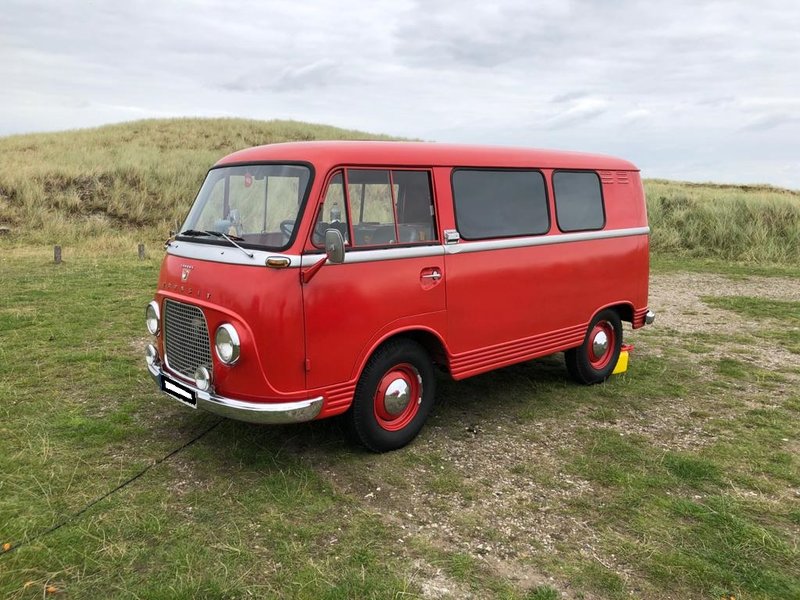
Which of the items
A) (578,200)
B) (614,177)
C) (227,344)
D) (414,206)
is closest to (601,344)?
(578,200)

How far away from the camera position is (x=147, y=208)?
66.0 feet

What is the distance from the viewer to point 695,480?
4.36m

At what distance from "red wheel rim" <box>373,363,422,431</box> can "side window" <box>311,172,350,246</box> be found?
115 centimetres

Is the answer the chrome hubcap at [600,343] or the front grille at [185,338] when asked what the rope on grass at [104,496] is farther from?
the chrome hubcap at [600,343]

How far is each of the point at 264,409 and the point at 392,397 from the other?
108 cm

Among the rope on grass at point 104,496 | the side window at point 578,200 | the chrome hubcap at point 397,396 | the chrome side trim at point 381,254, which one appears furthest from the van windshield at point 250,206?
the side window at point 578,200

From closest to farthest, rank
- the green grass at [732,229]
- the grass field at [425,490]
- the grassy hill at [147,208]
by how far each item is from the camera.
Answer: the grass field at [425,490]
the green grass at [732,229]
the grassy hill at [147,208]

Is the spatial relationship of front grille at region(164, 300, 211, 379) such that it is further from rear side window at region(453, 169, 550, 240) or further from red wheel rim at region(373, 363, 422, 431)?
rear side window at region(453, 169, 550, 240)

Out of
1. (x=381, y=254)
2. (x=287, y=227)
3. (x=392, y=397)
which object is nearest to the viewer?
(x=287, y=227)

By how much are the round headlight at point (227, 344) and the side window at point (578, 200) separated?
3.32 metres

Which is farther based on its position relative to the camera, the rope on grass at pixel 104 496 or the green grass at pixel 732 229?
the green grass at pixel 732 229

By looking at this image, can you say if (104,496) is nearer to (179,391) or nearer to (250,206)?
(179,391)

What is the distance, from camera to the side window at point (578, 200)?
229 inches

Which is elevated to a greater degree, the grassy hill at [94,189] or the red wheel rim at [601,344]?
the grassy hill at [94,189]
